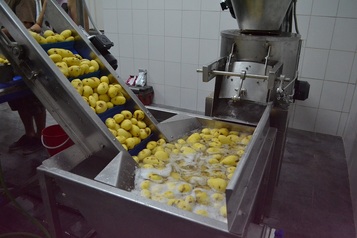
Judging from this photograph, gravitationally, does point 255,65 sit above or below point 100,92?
above

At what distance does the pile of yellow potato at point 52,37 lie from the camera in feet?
4.34

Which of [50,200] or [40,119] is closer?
[50,200]

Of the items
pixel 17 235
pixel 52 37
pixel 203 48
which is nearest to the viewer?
pixel 52 37

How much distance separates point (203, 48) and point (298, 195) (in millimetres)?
1843

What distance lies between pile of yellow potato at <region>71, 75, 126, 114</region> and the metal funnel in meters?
0.71

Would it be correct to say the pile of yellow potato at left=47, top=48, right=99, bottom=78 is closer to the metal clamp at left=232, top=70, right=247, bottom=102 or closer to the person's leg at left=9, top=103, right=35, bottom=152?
the metal clamp at left=232, top=70, right=247, bottom=102

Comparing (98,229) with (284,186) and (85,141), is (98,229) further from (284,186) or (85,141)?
(284,186)

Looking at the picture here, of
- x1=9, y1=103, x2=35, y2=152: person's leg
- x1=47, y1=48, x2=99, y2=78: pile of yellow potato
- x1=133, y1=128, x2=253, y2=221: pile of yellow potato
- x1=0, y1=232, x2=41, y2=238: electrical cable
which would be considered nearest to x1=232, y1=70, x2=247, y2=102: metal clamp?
x1=133, y1=128, x2=253, y2=221: pile of yellow potato

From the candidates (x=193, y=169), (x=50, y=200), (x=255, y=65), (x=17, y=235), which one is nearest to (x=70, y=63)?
(x=50, y=200)

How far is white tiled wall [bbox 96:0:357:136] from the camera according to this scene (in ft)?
8.41

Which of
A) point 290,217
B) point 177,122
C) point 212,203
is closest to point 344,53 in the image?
point 290,217

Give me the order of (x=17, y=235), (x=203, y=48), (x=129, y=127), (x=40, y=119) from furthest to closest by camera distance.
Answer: (x=203, y=48), (x=40, y=119), (x=17, y=235), (x=129, y=127)

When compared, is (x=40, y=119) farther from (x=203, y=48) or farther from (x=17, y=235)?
(x=203, y=48)

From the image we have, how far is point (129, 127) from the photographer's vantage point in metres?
1.28
